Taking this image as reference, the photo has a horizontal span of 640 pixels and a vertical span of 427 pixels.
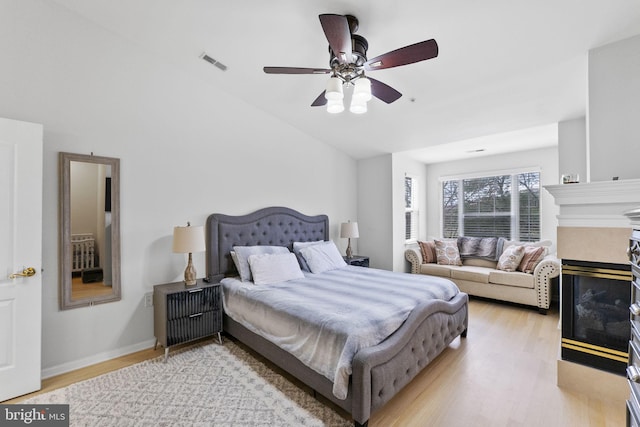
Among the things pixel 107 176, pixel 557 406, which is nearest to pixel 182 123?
pixel 107 176

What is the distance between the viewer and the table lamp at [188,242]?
9.57 feet

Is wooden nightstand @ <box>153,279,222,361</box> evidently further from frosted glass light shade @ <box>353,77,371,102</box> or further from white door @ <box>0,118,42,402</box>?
frosted glass light shade @ <box>353,77,371,102</box>

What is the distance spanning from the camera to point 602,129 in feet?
7.75

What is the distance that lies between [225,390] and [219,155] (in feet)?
8.41

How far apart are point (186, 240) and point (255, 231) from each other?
3.54 feet

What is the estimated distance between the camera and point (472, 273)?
4.51 metres

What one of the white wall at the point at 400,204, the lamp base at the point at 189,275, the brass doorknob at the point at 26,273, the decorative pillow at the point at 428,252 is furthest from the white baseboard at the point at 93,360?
the decorative pillow at the point at 428,252

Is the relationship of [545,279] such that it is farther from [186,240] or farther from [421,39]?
[186,240]

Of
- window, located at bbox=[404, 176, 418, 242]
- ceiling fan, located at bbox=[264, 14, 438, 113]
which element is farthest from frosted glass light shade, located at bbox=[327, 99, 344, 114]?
window, located at bbox=[404, 176, 418, 242]

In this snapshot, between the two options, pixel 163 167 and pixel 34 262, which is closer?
→ pixel 34 262

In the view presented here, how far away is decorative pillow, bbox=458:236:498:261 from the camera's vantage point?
483cm

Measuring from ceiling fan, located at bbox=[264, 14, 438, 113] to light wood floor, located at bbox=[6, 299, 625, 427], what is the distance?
7.43 ft

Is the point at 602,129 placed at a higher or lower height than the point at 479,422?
higher

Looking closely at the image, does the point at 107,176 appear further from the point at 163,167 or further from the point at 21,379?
the point at 21,379
